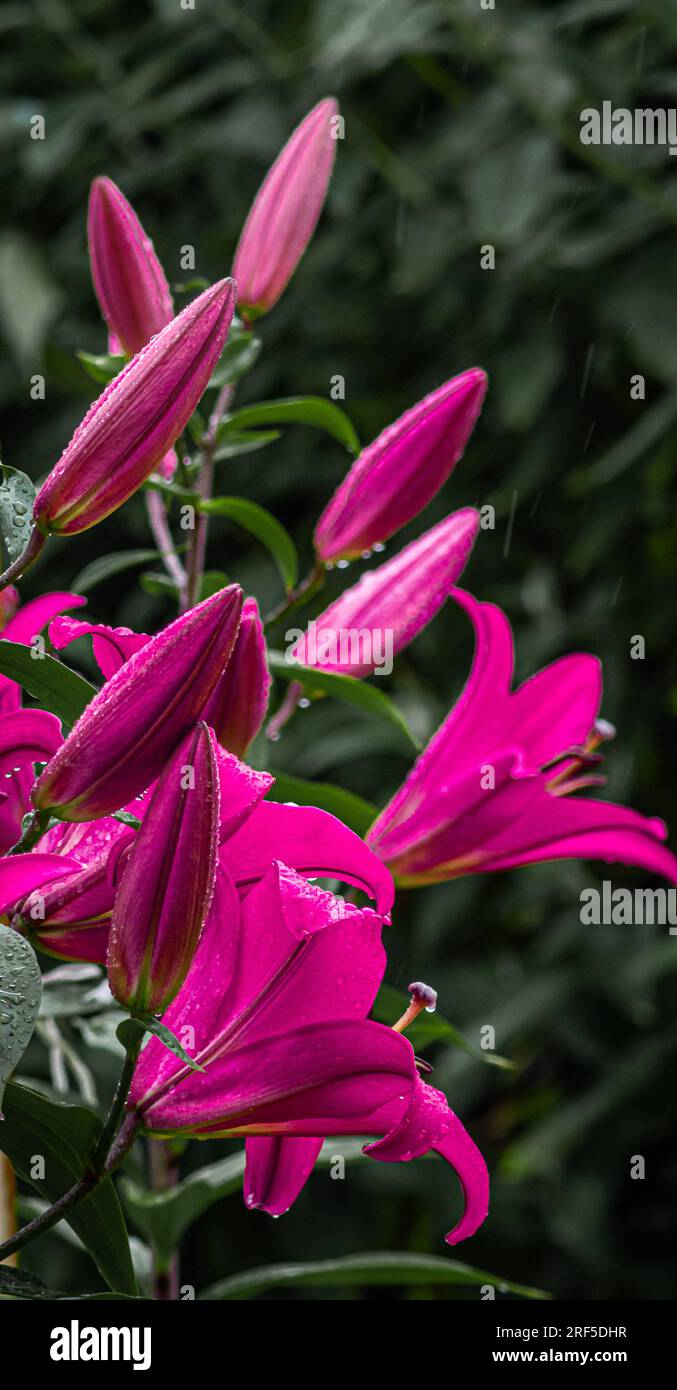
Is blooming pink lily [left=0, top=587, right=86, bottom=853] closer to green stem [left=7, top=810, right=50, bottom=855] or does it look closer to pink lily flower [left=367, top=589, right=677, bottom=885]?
green stem [left=7, top=810, right=50, bottom=855]

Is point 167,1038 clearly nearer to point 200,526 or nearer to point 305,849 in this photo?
point 305,849

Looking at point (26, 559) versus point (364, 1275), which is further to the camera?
Answer: point (364, 1275)

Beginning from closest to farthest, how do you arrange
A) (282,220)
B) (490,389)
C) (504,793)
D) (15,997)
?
1. (15,997)
2. (504,793)
3. (282,220)
4. (490,389)

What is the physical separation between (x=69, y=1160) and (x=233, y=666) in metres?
0.10

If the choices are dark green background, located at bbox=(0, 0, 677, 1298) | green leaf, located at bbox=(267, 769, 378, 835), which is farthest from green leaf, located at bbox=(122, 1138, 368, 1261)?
dark green background, located at bbox=(0, 0, 677, 1298)

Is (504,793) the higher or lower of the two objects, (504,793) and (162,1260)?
the higher

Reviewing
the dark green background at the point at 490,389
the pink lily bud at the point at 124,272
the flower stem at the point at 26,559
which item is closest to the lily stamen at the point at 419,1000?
the flower stem at the point at 26,559

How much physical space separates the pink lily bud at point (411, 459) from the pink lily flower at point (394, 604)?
16mm

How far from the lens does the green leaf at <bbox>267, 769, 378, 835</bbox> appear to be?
39 centimetres

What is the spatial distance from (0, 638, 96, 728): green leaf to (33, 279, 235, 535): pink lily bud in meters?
0.03

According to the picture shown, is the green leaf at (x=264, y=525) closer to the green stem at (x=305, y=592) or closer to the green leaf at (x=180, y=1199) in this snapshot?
the green stem at (x=305, y=592)

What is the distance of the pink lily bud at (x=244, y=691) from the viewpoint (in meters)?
0.32

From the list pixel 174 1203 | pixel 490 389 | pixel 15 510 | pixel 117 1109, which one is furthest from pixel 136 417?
pixel 490 389

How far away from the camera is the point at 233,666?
1.04 feet
